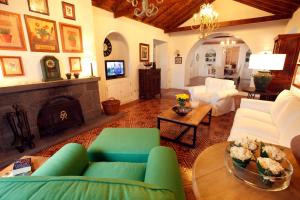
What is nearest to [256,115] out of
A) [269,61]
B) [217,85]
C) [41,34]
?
[269,61]

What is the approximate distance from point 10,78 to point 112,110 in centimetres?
191

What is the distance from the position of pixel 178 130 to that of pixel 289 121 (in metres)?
1.63

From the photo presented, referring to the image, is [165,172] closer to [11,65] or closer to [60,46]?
[11,65]

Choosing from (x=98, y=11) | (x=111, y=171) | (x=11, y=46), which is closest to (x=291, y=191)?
(x=111, y=171)

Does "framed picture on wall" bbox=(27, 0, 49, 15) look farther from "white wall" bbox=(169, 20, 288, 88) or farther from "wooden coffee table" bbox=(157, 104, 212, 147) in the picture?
"white wall" bbox=(169, 20, 288, 88)

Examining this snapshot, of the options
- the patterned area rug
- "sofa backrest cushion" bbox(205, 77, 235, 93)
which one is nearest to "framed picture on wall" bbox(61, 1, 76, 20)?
the patterned area rug

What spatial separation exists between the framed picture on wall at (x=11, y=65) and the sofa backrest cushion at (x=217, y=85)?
162 inches

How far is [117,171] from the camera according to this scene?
3.98 ft

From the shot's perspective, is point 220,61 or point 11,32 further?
point 220,61

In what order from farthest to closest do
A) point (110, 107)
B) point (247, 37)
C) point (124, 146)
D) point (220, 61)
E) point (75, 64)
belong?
point (220, 61)
point (247, 37)
point (110, 107)
point (75, 64)
point (124, 146)

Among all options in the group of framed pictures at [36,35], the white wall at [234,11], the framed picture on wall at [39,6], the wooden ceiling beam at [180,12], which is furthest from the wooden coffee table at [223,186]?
the white wall at [234,11]

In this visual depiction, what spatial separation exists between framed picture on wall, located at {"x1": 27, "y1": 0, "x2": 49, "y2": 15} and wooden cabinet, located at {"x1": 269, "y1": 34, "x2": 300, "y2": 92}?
16.1 feet

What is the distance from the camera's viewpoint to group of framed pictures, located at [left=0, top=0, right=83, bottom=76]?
2.16m

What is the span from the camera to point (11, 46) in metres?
2.21
